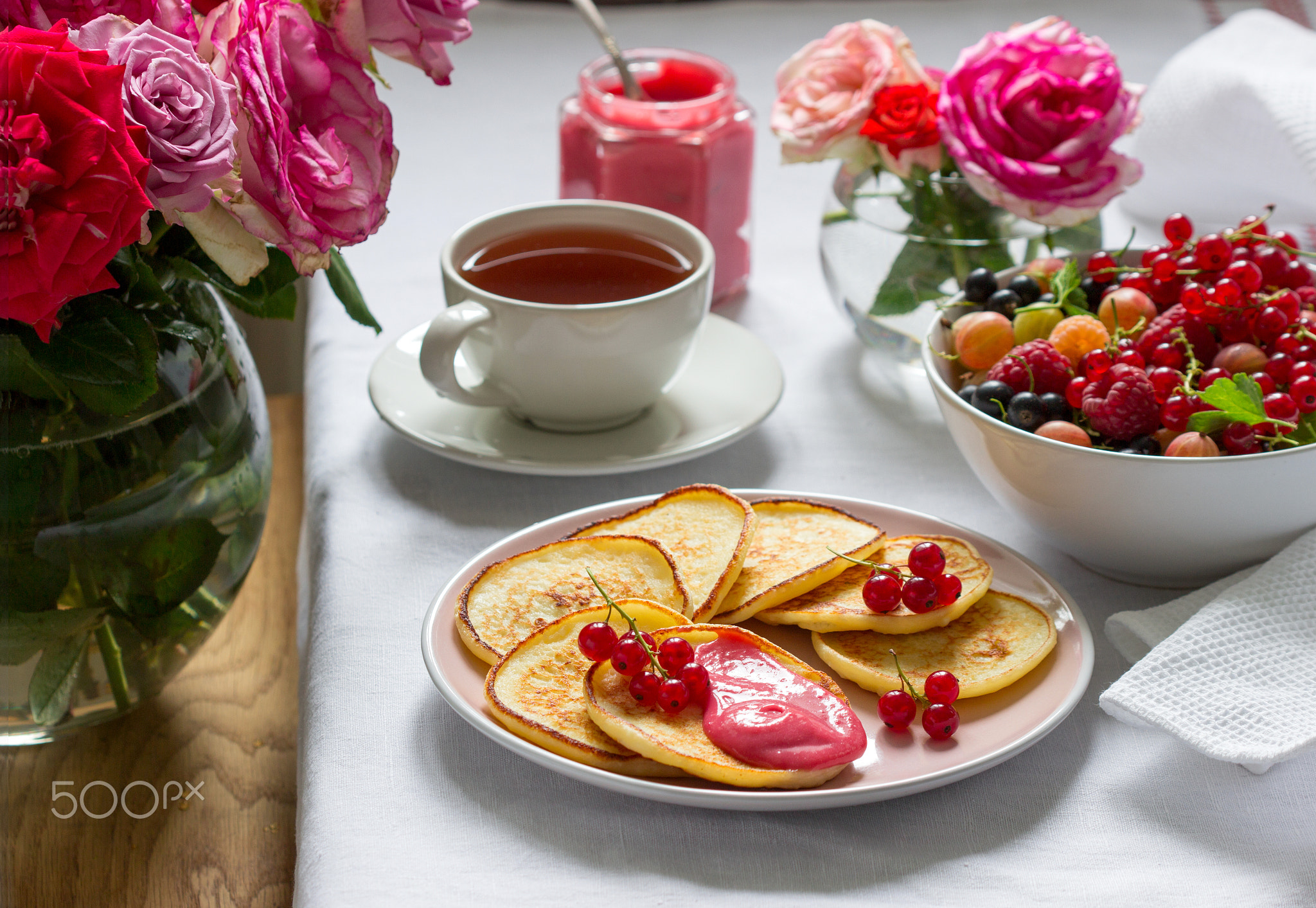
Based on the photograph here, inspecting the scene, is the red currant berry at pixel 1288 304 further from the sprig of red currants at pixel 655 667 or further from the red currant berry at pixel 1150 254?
the sprig of red currants at pixel 655 667

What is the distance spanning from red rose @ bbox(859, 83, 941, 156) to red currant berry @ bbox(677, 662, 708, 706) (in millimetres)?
542

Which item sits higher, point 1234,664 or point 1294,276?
point 1294,276

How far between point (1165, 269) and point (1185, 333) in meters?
0.05

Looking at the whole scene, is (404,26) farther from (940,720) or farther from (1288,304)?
(1288,304)

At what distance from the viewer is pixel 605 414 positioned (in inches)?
37.5

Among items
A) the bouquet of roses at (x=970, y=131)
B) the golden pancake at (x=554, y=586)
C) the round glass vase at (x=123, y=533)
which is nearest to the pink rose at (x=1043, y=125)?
the bouquet of roses at (x=970, y=131)

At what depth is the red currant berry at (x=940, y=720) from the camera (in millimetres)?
645

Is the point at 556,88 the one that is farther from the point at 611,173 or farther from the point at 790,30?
the point at 611,173

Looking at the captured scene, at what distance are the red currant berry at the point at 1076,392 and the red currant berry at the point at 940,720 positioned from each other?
233mm

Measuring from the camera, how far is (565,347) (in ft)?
2.95

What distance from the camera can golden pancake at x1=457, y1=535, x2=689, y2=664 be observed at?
0.71m

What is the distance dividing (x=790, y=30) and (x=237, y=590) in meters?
1.32

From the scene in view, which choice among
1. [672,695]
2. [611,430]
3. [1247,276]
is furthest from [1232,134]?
[672,695]

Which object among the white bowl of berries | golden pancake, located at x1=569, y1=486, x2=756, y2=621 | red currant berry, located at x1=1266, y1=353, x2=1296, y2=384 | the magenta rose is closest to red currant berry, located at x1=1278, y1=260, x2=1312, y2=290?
the white bowl of berries
